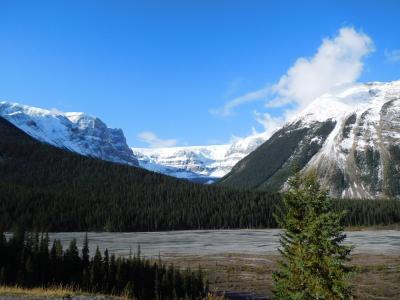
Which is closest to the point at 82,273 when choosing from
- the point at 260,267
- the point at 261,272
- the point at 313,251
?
the point at 313,251

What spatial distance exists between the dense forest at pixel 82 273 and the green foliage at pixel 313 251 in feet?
54.1

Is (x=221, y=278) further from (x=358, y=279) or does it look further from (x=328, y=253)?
(x=328, y=253)

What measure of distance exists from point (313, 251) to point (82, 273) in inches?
1193

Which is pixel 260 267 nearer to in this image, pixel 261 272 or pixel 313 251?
pixel 261 272

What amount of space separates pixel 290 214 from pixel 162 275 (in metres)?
27.4

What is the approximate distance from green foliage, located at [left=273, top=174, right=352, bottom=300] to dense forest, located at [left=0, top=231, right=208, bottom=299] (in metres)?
16.5

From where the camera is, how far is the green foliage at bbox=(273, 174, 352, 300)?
31734mm

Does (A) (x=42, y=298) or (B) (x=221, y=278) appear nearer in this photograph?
(A) (x=42, y=298)

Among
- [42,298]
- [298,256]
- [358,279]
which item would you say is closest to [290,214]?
[298,256]

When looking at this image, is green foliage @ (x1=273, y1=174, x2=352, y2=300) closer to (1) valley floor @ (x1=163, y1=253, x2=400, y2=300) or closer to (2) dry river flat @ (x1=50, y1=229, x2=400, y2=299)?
(2) dry river flat @ (x1=50, y1=229, x2=400, y2=299)

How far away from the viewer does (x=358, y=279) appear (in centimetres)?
7381

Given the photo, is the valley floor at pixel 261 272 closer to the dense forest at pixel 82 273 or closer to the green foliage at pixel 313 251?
the dense forest at pixel 82 273

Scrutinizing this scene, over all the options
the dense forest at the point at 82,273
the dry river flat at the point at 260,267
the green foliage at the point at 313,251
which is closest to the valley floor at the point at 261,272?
the dry river flat at the point at 260,267

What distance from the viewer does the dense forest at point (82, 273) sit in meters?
48.4
